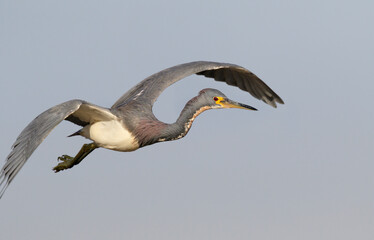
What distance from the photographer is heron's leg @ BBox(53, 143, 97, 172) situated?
12.7m

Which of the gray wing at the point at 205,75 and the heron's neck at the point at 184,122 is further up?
the gray wing at the point at 205,75

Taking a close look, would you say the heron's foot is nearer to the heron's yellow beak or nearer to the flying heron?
the flying heron

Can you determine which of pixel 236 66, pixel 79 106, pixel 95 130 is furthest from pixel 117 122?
pixel 236 66

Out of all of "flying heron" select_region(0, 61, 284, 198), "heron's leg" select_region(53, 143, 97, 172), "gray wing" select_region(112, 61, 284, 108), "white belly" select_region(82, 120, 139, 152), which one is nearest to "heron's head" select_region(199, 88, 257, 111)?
"flying heron" select_region(0, 61, 284, 198)

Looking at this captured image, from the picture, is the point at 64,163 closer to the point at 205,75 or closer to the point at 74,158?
the point at 74,158

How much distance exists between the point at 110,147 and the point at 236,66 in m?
3.51

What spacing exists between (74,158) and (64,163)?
34cm

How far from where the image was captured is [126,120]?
1178 centimetres

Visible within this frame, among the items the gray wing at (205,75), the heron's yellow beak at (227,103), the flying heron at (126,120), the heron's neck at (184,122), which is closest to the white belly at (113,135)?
the flying heron at (126,120)

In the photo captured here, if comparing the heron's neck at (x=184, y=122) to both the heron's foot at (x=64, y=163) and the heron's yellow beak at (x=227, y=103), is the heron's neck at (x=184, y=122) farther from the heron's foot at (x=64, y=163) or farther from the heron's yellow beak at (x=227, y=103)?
the heron's foot at (x=64, y=163)

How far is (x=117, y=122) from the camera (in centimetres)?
1168

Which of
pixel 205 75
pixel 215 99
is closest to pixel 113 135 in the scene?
pixel 215 99

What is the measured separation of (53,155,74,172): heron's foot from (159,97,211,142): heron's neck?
89.4 inches

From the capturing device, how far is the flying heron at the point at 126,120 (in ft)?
31.9
